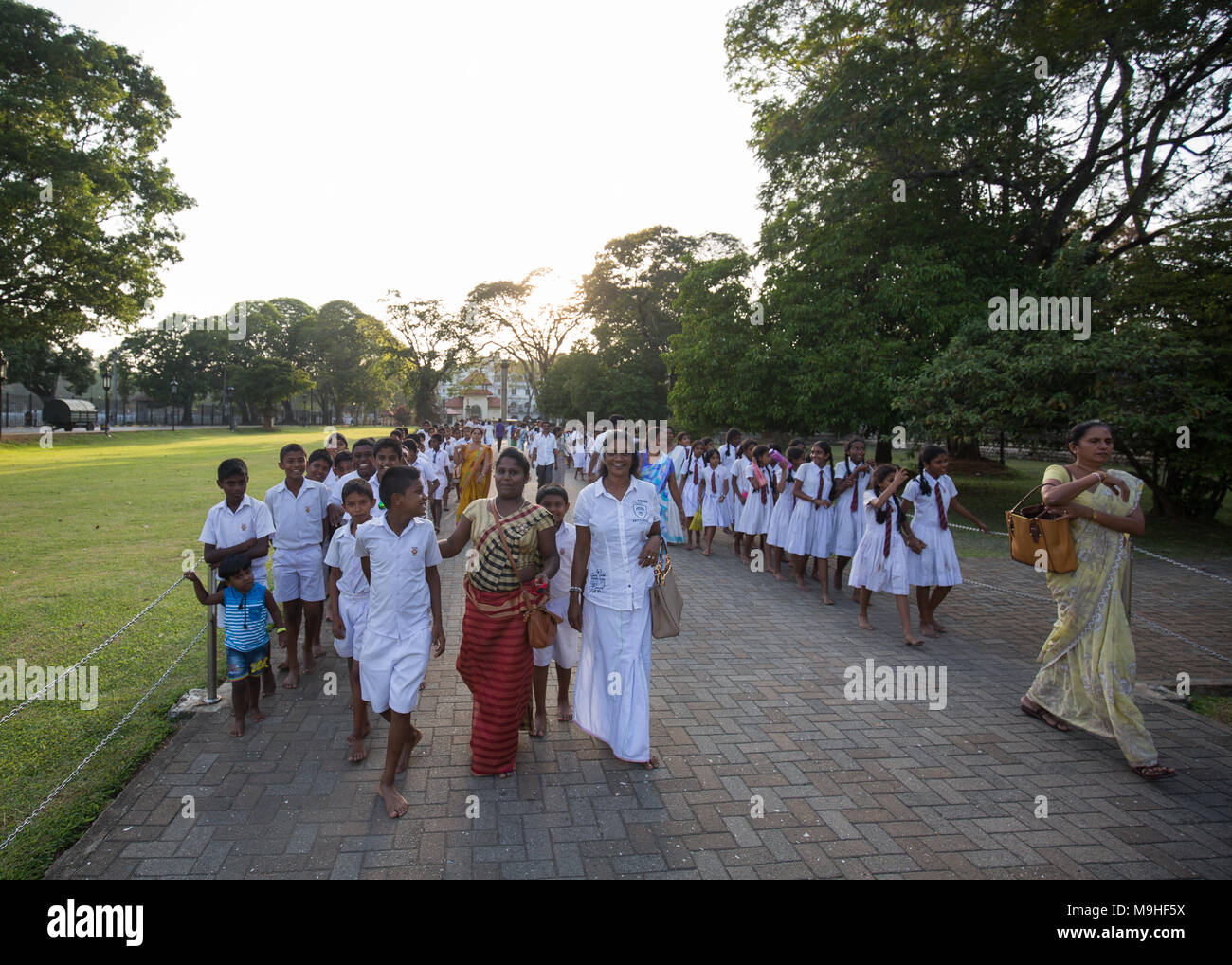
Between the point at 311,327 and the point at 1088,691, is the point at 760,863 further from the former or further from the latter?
the point at 311,327

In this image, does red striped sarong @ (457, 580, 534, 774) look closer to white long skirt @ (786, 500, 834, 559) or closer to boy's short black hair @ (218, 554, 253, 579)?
boy's short black hair @ (218, 554, 253, 579)

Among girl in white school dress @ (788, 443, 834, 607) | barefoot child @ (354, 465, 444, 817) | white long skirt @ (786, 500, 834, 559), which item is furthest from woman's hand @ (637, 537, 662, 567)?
white long skirt @ (786, 500, 834, 559)

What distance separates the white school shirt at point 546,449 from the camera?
17859mm

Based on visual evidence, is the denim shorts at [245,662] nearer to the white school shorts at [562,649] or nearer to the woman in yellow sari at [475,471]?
the white school shorts at [562,649]

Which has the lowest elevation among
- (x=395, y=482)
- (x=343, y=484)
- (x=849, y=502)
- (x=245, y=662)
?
(x=245, y=662)

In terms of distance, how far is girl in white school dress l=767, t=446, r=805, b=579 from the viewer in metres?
9.11

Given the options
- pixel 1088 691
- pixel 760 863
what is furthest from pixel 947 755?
pixel 760 863

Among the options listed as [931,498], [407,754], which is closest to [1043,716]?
[931,498]

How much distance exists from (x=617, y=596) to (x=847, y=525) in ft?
17.0

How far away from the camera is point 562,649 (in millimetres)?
4434

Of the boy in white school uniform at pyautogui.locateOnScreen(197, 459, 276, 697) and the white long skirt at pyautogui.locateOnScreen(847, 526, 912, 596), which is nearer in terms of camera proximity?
the boy in white school uniform at pyautogui.locateOnScreen(197, 459, 276, 697)

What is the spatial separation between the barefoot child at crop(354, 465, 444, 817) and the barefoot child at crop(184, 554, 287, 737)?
116 cm

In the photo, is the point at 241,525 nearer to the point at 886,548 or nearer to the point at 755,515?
the point at 886,548

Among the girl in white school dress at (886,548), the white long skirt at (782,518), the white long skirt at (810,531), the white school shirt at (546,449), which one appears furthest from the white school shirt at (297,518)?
the white school shirt at (546,449)
